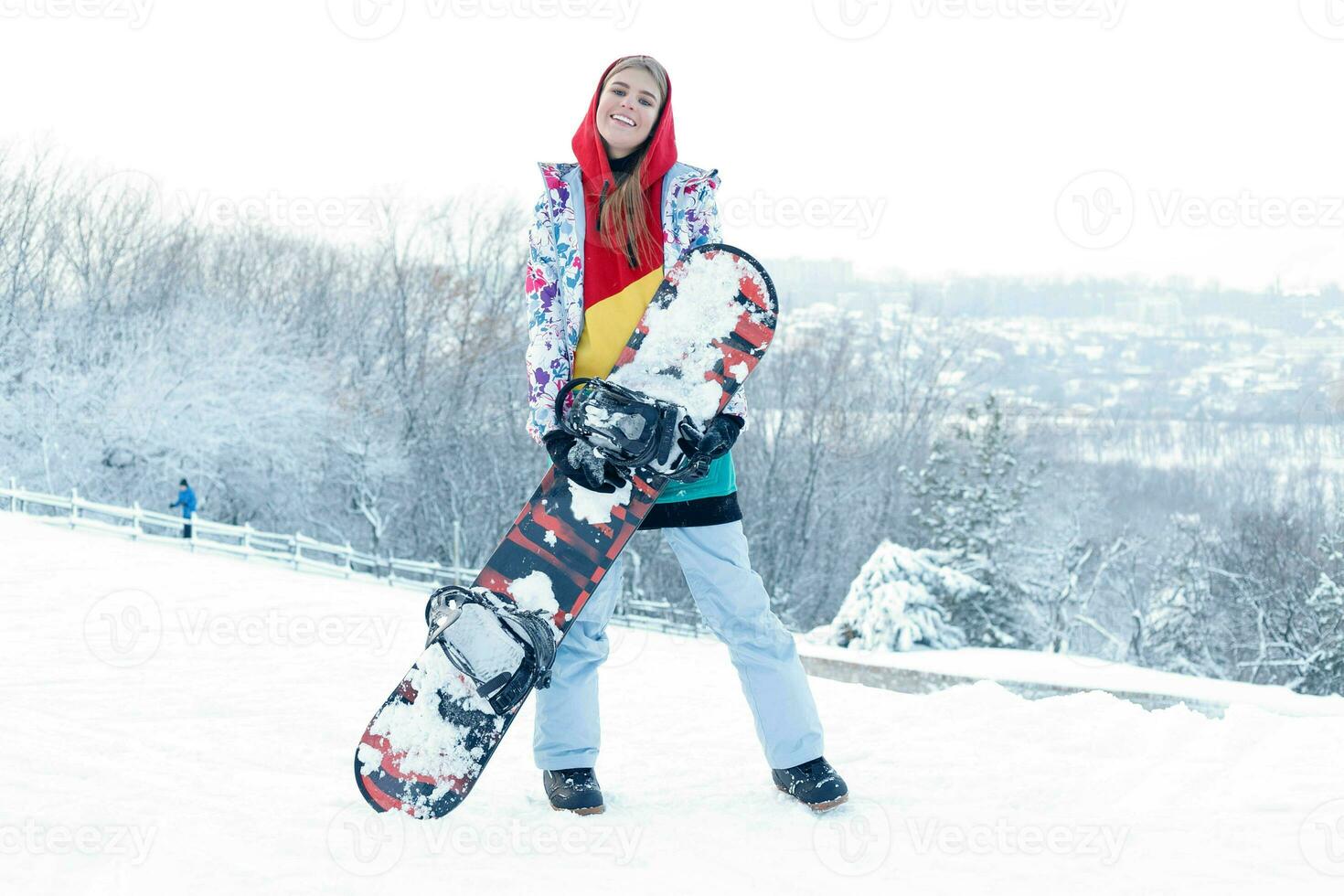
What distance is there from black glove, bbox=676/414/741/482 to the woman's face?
681mm

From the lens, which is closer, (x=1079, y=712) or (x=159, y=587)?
(x=1079, y=712)

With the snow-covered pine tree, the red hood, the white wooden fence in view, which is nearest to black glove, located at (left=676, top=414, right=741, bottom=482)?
the red hood

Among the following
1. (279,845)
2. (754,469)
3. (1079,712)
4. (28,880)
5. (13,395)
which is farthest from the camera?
(754,469)

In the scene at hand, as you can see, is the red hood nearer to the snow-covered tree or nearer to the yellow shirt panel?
the yellow shirt panel

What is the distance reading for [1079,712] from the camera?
112 inches

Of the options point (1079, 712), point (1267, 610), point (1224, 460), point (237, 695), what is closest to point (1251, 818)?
point (1079, 712)

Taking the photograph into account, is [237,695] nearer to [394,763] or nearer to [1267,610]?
[394,763]

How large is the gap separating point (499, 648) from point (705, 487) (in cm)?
55

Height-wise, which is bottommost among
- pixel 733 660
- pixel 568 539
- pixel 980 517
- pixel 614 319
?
pixel 980 517

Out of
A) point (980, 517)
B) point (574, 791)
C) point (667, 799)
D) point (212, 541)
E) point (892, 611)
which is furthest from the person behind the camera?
point (980, 517)

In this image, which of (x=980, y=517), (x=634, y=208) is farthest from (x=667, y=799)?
(x=980, y=517)

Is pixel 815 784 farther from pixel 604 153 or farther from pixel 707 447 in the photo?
pixel 604 153

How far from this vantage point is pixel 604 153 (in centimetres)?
221

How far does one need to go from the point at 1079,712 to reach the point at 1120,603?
30.5 m
